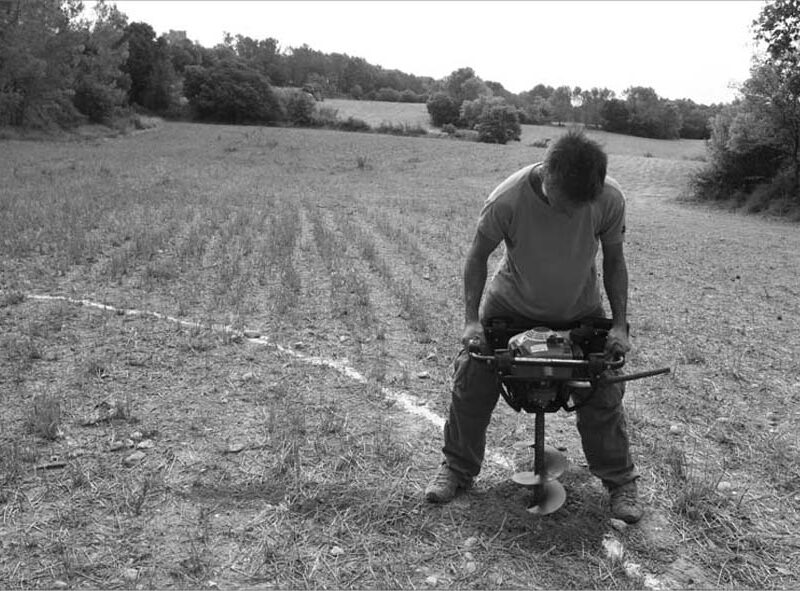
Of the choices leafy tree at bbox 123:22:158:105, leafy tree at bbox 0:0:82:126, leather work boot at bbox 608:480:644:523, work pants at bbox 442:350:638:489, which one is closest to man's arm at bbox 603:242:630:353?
work pants at bbox 442:350:638:489

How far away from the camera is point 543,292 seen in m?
3.18

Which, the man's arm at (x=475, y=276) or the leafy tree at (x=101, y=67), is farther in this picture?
the leafy tree at (x=101, y=67)

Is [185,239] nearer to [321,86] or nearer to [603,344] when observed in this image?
[603,344]

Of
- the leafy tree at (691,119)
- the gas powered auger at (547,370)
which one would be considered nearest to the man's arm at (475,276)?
the gas powered auger at (547,370)

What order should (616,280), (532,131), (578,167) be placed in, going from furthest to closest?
1. (532,131)
2. (616,280)
3. (578,167)

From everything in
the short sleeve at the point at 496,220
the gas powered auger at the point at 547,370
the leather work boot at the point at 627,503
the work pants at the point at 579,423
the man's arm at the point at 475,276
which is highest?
the short sleeve at the point at 496,220

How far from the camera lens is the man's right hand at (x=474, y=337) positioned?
3029 millimetres

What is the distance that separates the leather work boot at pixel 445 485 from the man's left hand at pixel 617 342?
102 cm

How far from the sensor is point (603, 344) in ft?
10.5

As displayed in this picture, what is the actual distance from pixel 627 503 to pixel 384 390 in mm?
2080

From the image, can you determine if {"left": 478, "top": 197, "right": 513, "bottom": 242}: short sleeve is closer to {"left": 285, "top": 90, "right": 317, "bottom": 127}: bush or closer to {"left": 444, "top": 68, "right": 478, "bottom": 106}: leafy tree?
{"left": 285, "top": 90, "right": 317, "bottom": 127}: bush

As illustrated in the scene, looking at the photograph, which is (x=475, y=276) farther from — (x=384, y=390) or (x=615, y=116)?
(x=615, y=116)

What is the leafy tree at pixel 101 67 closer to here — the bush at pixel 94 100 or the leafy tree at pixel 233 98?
the bush at pixel 94 100

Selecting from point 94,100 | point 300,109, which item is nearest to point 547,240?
point 94,100
